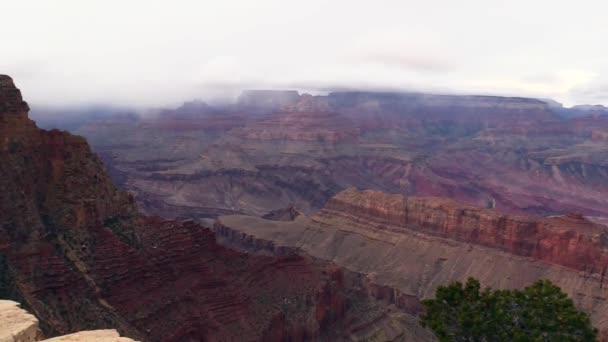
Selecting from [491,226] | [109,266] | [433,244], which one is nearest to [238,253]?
[109,266]

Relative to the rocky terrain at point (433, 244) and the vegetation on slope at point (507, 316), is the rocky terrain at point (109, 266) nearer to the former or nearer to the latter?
the rocky terrain at point (433, 244)

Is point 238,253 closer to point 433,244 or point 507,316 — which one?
point 507,316

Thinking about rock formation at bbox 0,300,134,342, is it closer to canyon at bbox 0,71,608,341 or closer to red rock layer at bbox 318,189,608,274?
canyon at bbox 0,71,608,341

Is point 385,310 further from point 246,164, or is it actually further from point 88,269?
point 246,164

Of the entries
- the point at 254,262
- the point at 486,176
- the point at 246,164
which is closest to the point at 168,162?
the point at 246,164

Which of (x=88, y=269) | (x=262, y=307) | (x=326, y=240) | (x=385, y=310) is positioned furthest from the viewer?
(x=326, y=240)

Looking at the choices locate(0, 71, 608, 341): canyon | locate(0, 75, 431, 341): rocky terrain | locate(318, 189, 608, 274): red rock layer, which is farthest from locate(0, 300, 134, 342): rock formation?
locate(318, 189, 608, 274): red rock layer
